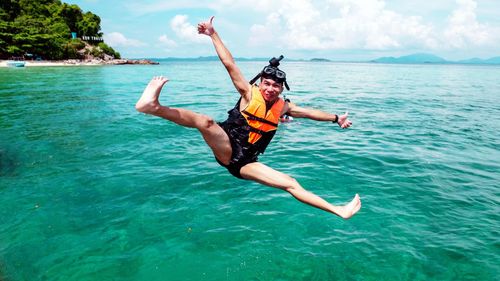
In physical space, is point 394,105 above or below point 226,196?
above

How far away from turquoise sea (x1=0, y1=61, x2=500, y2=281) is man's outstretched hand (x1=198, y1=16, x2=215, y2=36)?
15.5ft

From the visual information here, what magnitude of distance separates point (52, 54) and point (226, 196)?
345 feet

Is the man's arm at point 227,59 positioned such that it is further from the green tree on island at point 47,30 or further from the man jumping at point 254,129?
the green tree on island at point 47,30

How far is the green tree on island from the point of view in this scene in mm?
85000

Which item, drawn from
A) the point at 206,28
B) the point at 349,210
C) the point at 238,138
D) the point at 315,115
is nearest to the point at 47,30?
the point at 206,28

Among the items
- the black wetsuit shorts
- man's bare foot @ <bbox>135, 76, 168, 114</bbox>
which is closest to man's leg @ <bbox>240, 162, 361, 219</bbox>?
the black wetsuit shorts

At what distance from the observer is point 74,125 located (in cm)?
1898

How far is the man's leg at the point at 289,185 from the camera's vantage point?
595 centimetres

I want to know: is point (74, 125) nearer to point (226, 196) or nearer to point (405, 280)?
point (226, 196)

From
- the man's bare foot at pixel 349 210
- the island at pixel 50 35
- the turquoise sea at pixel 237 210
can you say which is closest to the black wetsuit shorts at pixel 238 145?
the man's bare foot at pixel 349 210

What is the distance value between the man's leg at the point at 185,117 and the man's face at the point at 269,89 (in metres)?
1.09

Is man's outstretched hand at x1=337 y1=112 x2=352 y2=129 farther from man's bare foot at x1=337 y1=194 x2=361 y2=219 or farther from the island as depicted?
the island

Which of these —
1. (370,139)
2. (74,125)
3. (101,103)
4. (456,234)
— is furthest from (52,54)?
(456,234)

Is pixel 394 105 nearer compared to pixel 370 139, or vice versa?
pixel 370 139
